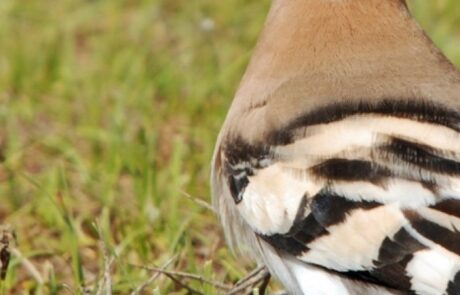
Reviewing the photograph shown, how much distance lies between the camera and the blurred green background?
3268 millimetres

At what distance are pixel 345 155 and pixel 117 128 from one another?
1.41 m

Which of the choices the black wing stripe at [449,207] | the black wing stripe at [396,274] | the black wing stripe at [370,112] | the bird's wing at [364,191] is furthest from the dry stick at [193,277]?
the black wing stripe at [449,207]

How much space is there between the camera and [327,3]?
117 inches

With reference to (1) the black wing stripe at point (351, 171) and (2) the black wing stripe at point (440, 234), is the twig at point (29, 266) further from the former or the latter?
(2) the black wing stripe at point (440, 234)

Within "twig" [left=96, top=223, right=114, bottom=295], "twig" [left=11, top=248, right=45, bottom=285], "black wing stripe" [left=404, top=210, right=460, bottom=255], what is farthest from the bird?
"twig" [left=11, top=248, right=45, bottom=285]

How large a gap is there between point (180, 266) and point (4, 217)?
1.85ft

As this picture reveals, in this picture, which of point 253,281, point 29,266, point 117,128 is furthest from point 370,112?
point 117,128

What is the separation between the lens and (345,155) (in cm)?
253

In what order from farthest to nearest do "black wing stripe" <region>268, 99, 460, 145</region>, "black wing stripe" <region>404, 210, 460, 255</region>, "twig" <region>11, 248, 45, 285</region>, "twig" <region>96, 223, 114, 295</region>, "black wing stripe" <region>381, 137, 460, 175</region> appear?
1. "twig" <region>11, 248, 45, 285</region>
2. "twig" <region>96, 223, 114, 295</region>
3. "black wing stripe" <region>268, 99, 460, 145</region>
4. "black wing stripe" <region>381, 137, 460, 175</region>
5. "black wing stripe" <region>404, 210, 460, 255</region>

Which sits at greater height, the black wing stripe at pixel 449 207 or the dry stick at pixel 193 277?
the black wing stripe at pixel 449 207

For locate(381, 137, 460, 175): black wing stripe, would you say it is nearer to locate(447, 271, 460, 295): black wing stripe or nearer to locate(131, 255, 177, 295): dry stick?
locate(447, 271, 460, 295): black wing stripe

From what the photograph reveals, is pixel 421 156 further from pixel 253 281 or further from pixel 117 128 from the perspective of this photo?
pixel 117 128

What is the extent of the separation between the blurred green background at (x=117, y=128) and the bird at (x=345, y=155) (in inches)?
15.3

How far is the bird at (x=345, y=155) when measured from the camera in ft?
7.86
